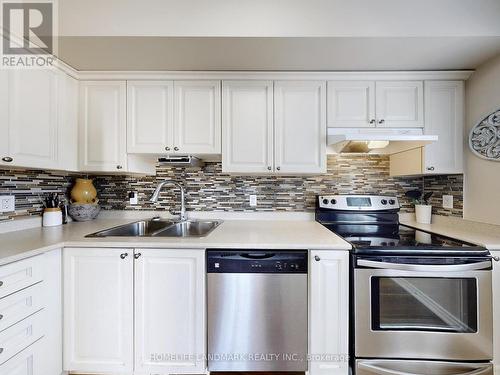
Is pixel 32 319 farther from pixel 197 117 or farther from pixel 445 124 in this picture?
pixel 445 124

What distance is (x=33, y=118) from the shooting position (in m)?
1.52

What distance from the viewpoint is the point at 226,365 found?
1.42 metres

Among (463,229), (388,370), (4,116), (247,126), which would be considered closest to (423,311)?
(388,370)

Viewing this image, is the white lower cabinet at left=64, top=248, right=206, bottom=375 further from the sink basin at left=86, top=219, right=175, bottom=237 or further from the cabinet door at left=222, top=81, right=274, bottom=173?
the cabinet door at left=222, top=81, right=274, bottom=173

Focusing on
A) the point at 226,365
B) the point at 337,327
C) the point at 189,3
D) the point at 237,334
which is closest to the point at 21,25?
the point at 189,3

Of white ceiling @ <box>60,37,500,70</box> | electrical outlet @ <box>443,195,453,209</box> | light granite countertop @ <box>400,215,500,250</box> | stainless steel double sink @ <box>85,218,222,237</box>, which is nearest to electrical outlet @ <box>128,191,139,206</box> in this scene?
stainless steel double sink @ <box>85,218,222,237</box>

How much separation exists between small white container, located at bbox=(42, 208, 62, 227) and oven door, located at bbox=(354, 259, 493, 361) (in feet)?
6.96

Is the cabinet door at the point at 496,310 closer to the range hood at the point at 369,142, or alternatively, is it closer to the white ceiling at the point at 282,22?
the range hood at the point at 369,142

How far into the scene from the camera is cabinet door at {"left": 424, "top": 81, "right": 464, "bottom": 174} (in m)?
1.83

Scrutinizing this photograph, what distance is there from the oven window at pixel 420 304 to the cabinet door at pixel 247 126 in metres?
1.06

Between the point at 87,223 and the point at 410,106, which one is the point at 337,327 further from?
the point at 87,223

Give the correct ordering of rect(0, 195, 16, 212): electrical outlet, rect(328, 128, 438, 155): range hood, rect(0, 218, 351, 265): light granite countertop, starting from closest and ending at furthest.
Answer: rect(0, 218, 351, 265): light granite countertop < rect(0, 195, 16, 212): electrical outlet < rect(328, 128, 438, 155): range hood

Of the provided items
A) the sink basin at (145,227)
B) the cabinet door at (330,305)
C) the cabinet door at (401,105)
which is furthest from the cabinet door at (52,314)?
the cabinet door at (401,105)

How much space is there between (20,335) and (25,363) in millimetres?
154
